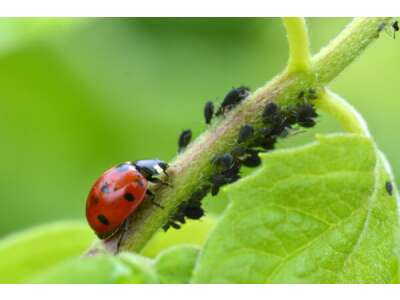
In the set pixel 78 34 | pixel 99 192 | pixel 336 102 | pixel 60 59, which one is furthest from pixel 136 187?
pixel 78 34

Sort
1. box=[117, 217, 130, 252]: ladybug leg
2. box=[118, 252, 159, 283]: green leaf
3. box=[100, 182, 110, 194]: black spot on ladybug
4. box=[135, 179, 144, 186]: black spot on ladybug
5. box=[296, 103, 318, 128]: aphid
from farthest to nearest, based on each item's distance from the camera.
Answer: box=[100, 182, 110, 194]: black spot on ladybug
box=[135, 179, 144, 186]: black spot on ladybug
box=[296, 103, 318, 128]: aphid
box=[117, 217, 130, 252]: ladybug leg
box=[118, 252, 159, 283]: green leaf

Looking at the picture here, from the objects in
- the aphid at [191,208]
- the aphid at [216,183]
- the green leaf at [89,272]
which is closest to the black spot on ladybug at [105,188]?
the aphid at [191,208]

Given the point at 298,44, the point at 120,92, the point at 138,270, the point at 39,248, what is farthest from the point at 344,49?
the point at 120,92

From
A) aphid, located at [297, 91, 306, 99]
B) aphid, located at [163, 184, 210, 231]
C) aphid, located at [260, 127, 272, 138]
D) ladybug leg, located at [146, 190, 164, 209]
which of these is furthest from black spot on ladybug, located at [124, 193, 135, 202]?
aphid, located at [297, 91, 306, 99]

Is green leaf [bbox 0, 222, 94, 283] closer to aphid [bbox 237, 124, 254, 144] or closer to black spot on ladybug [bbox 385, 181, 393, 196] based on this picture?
aphid [bbox 237, 124, 254, 144]

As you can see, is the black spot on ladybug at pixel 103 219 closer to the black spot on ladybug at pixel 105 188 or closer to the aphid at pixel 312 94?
the black spot on ladybug at pixel 105 188
